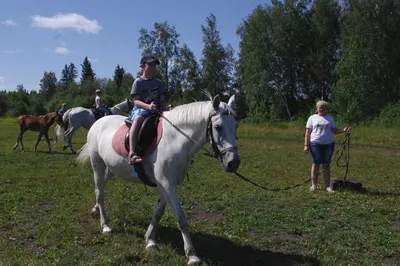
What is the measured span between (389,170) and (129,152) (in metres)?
10.8

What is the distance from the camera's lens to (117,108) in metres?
8.41

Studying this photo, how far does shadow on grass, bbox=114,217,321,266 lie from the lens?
5.38m

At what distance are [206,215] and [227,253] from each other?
201 cm

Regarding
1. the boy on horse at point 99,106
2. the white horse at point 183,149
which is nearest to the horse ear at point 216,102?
the white horse at point 183,149

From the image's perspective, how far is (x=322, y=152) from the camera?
9727mm

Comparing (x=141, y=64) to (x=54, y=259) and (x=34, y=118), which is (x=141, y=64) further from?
(x=34, y=118)

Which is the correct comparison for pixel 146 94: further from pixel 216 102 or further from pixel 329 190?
pixel 329 190

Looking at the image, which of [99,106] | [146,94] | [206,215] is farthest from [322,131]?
[99,106]

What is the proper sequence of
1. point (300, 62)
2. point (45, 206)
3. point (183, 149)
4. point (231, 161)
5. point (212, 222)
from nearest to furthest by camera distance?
1. point (231, 161)
2. point (183, 149)
3. point (212, 222)
4. point (45, 206)
5. point (300, 62)

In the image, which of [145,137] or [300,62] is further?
[300,62]

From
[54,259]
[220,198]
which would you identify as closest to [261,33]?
[220,198]

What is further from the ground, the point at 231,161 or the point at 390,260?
the point at 231,161

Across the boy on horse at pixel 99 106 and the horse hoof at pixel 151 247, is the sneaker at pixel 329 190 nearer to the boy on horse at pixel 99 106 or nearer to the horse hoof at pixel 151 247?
the horse hoof at pixel 151 247

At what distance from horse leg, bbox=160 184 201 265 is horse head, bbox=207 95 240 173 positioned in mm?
806
